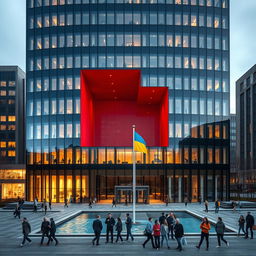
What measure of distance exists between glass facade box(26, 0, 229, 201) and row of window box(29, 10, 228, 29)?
0.19m

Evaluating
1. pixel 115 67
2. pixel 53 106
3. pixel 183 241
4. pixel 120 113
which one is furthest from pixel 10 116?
pixel 183 241

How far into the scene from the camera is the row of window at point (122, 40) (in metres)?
60.8

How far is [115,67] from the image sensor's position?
59469mm

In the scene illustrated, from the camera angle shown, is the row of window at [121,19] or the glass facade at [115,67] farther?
the row of window at [121,19]

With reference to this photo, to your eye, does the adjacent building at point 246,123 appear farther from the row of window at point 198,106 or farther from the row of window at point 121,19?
the row of window at point 121,19

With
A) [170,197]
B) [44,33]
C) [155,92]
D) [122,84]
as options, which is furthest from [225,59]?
[44,33]

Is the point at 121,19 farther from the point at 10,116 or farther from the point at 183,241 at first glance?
the point at 10,116

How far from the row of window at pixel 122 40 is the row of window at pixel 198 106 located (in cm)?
1027

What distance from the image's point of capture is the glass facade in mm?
59406

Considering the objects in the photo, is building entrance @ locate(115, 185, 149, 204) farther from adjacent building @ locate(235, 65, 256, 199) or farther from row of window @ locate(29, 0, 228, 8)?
adjacent building @ locate(235, 65, 256, 199)

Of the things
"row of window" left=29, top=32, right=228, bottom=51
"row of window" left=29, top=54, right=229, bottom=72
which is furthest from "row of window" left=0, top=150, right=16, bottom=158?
"row of window" left=29, top=32, right=228, bottom=51

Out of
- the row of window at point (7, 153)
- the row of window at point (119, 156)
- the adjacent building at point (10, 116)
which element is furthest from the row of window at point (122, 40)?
the row of window at point (7, 153)

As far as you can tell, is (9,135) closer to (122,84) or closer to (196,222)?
(122,84)

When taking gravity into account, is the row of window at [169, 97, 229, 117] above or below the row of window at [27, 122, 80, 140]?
above
